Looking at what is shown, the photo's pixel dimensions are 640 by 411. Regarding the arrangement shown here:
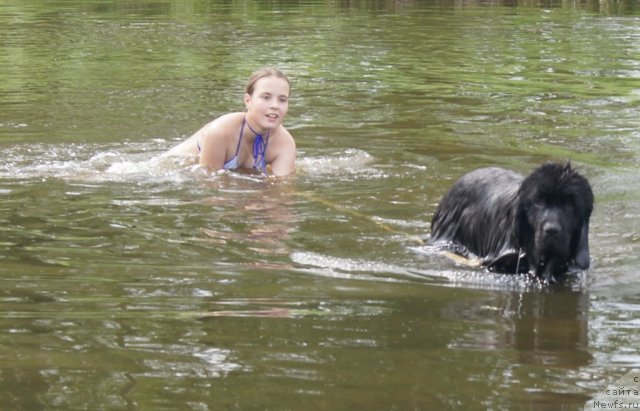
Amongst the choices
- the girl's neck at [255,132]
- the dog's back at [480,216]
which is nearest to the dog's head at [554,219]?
the dog's back at [480,216]

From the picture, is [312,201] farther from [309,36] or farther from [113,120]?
[309,36]

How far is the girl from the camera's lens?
10.0 meters

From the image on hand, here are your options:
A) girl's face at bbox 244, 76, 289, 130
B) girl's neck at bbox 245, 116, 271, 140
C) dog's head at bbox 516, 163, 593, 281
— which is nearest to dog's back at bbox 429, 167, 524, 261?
dog's head at bbox 516, 163, 593, 281

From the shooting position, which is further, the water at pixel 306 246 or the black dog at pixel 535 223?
the black dog at pixel 535 223

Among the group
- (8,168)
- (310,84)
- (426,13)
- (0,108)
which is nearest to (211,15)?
(426,13)

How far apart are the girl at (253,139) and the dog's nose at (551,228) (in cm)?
398

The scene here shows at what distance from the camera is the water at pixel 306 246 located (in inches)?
190

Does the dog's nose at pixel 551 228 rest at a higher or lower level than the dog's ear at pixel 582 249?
higher

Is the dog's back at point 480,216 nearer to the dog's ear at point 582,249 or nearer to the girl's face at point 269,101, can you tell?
the dog's ear at point 582,249

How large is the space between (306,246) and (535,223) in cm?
Answer: 157

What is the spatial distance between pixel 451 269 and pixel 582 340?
159 cm

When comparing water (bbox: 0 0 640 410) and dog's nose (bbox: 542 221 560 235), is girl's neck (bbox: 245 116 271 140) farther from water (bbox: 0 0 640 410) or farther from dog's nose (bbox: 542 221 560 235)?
dog's nose (bbox: 542 221 560 235)

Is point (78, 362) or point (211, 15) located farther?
point (211, 15)

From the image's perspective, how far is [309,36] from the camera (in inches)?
891
